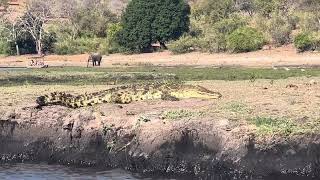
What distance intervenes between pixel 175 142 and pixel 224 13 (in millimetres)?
44227

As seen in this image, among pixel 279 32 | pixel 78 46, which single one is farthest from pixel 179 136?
pixel 78 46

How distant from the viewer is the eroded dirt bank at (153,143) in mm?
11500

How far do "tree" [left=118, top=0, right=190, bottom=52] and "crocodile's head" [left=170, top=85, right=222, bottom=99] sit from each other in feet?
106

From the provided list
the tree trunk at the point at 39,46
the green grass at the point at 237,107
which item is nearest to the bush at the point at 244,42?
the tree trunk at the point at 39,46

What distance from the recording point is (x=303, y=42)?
4109cm

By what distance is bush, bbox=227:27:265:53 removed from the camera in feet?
144

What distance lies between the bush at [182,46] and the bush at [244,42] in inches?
127

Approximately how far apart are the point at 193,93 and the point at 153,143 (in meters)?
4.49

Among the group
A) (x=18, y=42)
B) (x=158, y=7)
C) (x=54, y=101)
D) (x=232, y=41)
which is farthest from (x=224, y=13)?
(x=54, y=101)

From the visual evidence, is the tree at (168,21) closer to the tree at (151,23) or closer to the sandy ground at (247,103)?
the tree at (151,23)

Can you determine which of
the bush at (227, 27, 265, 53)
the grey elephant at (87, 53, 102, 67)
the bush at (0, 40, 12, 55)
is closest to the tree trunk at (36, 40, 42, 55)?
the bush at (0, 40, 12, 55)

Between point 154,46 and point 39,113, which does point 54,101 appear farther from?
point 154,46

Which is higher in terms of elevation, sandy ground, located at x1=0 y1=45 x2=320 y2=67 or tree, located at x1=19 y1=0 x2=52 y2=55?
tree, located at x1=19 y1=0 x2=52 y2=55

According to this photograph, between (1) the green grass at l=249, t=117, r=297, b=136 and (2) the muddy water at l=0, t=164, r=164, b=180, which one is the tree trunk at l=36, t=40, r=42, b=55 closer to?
(2) the muddy water at l=0, t=164, r=164, b=180
